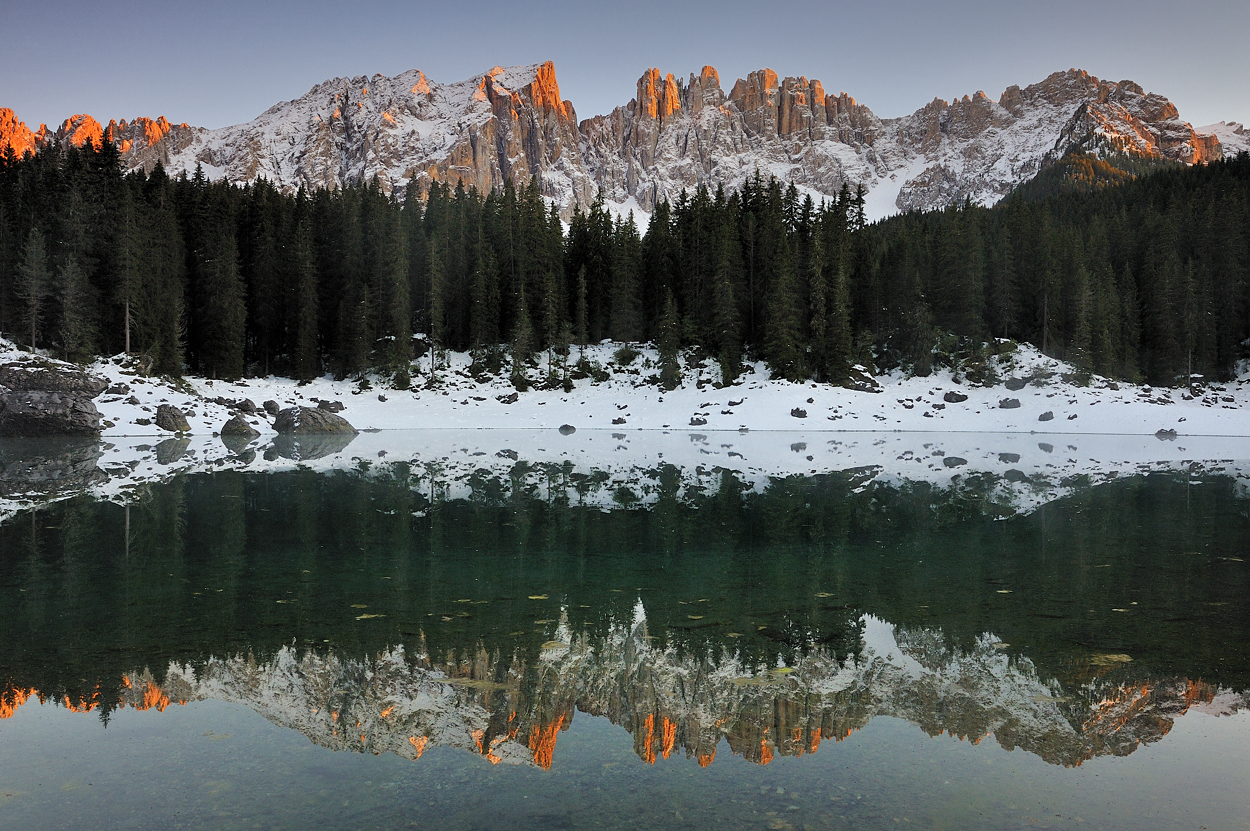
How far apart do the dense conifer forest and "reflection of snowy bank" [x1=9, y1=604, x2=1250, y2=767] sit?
56.0 metres

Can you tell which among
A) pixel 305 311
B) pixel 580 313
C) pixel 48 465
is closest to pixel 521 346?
pixel 580 313

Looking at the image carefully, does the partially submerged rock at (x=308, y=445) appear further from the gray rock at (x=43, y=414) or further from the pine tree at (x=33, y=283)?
the pine tree at (x=33, y=283)

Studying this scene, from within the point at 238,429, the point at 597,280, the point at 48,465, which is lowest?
the point at 48,465

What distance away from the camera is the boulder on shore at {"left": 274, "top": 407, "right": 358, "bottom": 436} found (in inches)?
1956

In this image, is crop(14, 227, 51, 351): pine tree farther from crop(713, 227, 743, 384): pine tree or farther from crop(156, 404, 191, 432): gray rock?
crop(713, 227, 743, 384): pine tree

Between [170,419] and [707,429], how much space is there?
35606 mm

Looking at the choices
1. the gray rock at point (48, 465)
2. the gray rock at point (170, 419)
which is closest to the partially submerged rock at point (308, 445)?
the gray rock at point (170, 419)

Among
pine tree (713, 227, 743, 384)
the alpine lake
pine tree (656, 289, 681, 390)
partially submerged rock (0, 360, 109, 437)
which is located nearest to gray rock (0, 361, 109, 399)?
partially submerged rock (0, 360, 109, 437)

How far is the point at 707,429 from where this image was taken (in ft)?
182

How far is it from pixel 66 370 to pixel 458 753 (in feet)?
169

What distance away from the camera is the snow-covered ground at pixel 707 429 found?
2748 centimetres

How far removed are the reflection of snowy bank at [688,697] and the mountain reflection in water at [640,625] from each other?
29 millimetres

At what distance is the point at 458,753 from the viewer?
17.9 feet

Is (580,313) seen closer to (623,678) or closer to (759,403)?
(759,403)
